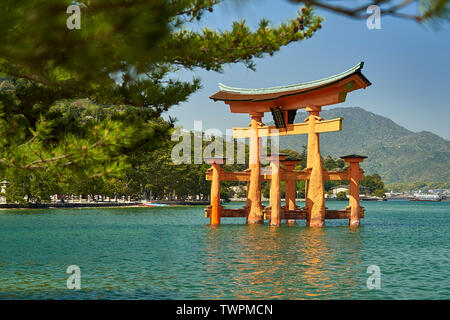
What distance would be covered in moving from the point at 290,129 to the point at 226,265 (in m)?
10.3

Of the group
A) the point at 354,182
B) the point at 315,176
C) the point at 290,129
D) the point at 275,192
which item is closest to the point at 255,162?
the point at 275,192

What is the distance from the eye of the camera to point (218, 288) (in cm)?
964

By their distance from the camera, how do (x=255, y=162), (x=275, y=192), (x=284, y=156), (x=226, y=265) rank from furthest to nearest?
1. (x=255, y=162)
2. (x=284, y=156)
3. (x=275, y=192)
4. (x=226, y=265)

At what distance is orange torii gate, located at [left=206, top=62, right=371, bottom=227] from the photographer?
68.4ft

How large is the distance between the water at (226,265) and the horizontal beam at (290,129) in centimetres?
442

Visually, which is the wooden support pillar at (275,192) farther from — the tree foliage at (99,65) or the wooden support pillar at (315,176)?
the tree foliage at (99,65)

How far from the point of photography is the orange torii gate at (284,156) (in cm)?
2084

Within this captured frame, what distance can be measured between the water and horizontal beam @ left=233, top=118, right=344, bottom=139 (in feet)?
14.5

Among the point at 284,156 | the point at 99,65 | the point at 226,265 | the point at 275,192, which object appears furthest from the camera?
the point at 284,156

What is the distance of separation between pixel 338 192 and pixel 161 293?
309 ft

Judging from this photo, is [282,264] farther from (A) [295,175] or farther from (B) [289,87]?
(B) [289,87]

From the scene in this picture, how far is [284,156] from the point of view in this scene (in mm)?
22109

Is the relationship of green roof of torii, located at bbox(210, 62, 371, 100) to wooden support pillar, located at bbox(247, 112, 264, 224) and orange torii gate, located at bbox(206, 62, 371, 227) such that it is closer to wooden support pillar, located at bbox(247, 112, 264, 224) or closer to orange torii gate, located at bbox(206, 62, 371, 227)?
orange torii gate, located at bbox(206, 62, 371, 227)
